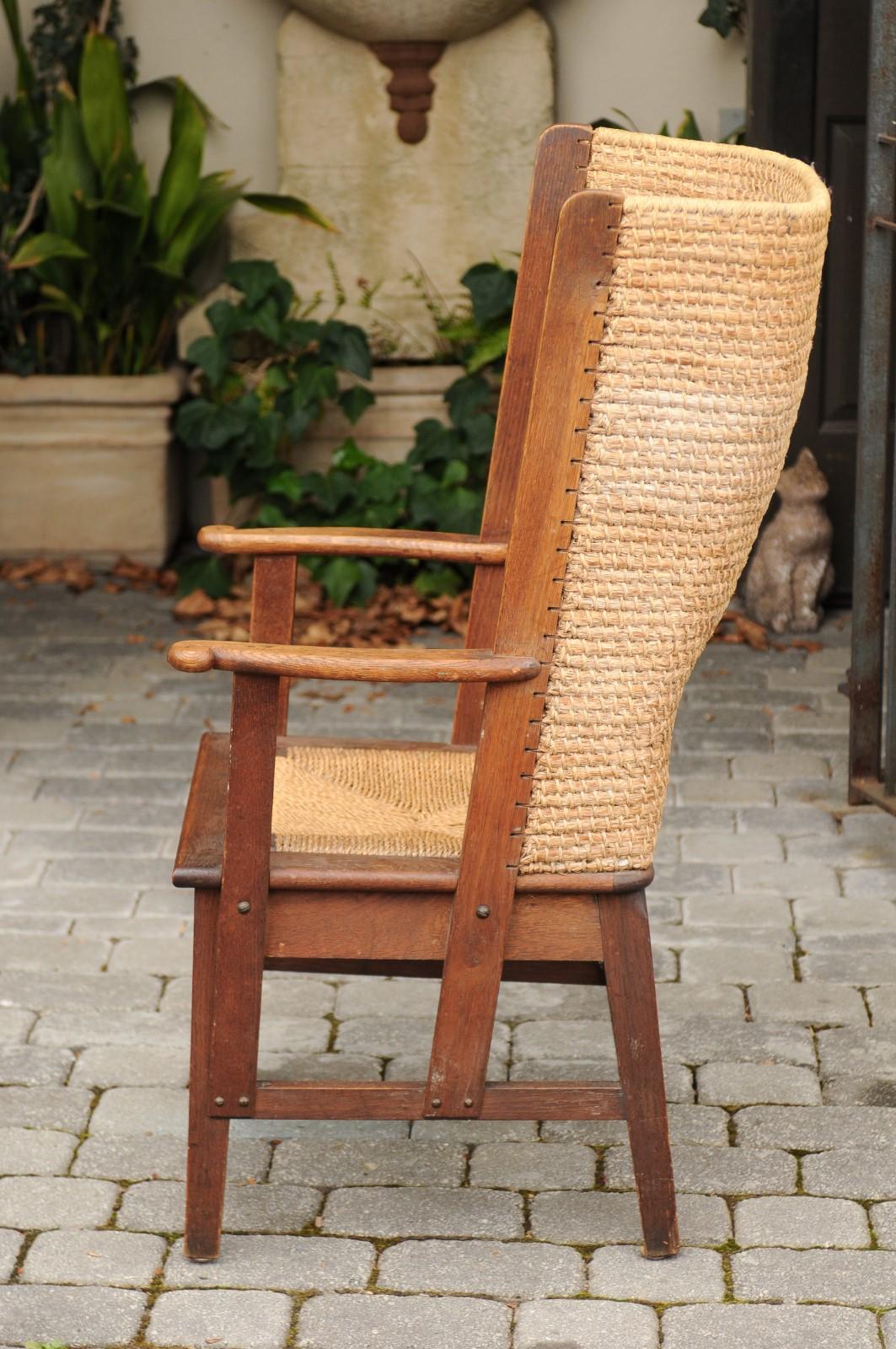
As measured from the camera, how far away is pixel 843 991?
302 cm

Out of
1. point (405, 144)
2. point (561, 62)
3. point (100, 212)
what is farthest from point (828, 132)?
point (100, 212)

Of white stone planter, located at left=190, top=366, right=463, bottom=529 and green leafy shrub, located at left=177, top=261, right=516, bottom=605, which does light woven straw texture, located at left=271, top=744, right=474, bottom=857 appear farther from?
white stone planter, located at left=190, top=366, right=463, bottom=529

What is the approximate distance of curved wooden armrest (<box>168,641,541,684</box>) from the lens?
6.76 ft

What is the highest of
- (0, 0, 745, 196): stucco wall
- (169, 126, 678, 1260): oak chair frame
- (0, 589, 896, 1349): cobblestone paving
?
(0, 0, 745, 196): stucco wall

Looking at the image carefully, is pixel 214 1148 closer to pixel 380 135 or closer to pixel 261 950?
pixel 261 950

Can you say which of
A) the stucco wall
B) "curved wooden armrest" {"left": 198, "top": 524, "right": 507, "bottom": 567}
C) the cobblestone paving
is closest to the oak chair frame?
the cobblestone paving

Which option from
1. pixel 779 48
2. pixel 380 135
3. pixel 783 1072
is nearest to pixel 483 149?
pixel 380 135

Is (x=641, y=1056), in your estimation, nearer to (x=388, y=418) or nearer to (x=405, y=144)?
(x=388, y=418)

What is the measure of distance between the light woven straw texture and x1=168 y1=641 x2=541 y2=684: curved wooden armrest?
11.4 inches

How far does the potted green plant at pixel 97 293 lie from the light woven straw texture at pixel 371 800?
3.13 meters

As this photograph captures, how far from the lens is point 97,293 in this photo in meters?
5.62

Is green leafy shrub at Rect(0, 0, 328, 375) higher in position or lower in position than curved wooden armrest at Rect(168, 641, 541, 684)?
higher

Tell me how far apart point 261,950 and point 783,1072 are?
3.23 feet

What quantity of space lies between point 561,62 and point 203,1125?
4364 mm
